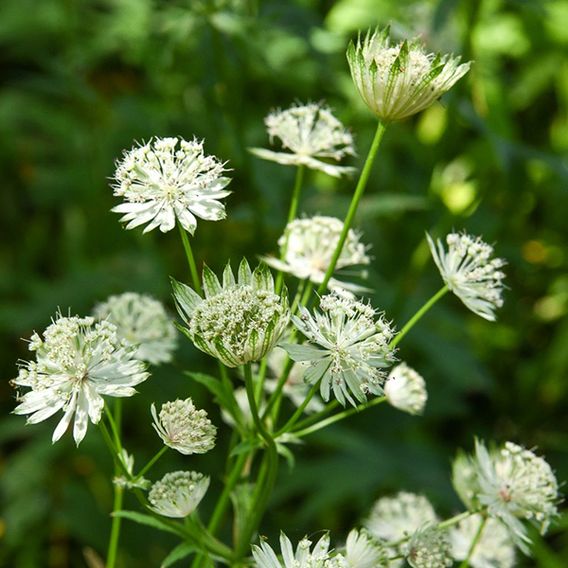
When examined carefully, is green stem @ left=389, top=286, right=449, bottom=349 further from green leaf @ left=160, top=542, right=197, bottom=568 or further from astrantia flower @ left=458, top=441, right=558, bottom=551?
green leaf @ left=160, top=542, right=197, bottom=568

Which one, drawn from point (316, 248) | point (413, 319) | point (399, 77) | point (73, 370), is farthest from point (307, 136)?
point (73, 370)

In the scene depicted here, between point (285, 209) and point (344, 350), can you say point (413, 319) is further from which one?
point (285, 209)

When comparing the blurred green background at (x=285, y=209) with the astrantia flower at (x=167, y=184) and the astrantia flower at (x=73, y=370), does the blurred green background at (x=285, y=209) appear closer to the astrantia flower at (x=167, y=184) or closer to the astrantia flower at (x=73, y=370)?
the astrantia flower at (x=167, y=184)

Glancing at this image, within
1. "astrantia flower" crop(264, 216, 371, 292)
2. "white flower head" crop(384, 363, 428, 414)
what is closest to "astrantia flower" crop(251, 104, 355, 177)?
"astrantia flower" crop(264, 216, 371, 292)

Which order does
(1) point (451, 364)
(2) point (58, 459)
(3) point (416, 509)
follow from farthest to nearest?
(2) point (58, 459), (1) point (451, 364), (3) point (416, 509)

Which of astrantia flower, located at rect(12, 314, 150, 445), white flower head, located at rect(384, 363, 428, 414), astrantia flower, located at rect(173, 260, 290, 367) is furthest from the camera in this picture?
white flower head, located at rect(384, 363, 428, 414)

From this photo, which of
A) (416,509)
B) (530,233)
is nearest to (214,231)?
(530,233)

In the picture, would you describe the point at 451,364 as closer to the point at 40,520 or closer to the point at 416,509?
the point at 416,509
